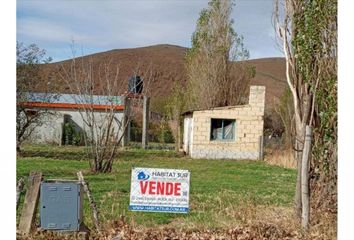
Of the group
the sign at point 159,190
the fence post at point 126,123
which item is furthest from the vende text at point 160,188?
the fence post at point 126,123

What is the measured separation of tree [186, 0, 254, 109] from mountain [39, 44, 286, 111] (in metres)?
0.17

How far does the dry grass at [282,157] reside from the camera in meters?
7.99

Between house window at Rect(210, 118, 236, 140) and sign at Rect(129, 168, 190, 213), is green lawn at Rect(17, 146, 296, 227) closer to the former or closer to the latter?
sign at Rect(129, 168, 190, 213)

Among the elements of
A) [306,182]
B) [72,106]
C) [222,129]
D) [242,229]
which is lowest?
[242,229]

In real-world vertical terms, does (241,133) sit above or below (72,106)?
below

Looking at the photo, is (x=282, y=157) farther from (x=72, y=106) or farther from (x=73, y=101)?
(x=73, y=101)

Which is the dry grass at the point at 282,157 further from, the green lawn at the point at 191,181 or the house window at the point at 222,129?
the house window at the point at 222,129

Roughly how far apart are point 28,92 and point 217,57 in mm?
3712

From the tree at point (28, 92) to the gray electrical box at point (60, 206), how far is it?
2.57m

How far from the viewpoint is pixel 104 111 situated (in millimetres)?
9531

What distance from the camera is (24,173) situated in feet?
26.0

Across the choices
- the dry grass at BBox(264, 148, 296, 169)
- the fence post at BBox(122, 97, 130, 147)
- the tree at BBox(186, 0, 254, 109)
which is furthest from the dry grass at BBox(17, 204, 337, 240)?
the fence post at BBox(122, 97, 130, 147)

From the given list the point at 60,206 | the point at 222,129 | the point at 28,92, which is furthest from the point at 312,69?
the point at 222,129
